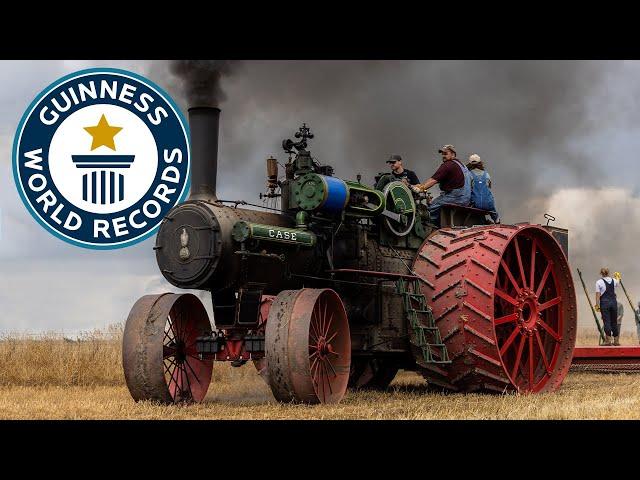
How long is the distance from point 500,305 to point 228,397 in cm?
363

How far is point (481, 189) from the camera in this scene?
1259 centimetres

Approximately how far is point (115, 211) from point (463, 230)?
4328mm

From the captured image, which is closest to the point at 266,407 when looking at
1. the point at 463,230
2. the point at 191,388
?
the point at 191,388

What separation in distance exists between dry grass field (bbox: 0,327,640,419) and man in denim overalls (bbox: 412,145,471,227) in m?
Result: 2.48

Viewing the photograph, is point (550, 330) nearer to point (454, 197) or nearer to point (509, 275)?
point (509, 275)

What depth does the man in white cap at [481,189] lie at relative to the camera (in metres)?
12.5

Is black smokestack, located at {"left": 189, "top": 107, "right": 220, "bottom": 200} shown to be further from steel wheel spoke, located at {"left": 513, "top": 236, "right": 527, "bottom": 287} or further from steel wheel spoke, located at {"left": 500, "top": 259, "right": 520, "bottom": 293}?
steel wheel spoke, located at {"left": 513, "top": 236, "right": 527, "bottom": 287}

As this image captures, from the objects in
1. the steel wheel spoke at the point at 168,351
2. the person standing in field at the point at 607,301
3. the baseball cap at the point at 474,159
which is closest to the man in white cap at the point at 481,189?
the baseball cap at the point at 474,159

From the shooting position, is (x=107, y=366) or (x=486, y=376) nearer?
(x=486, y=376)

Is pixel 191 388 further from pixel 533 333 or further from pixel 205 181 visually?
pixel 533 333

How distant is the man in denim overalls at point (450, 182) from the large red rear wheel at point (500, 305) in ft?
1.98

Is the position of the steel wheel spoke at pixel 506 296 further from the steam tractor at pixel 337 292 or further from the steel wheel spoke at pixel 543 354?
the steel wheel spoke at pixel 543 354

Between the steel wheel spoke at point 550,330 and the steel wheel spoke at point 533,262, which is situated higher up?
the steel wheel spoke at point 533,262

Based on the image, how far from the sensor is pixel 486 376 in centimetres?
1078
